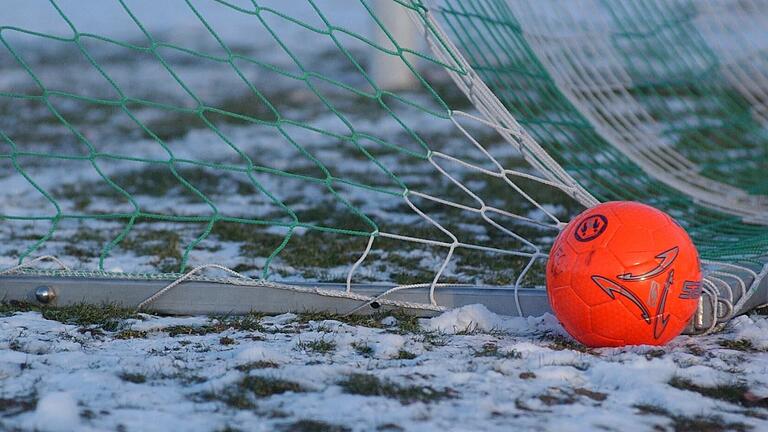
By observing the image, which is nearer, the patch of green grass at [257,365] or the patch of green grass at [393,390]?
the patch of green grass at [393,390]

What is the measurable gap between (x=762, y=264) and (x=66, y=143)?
4.63m

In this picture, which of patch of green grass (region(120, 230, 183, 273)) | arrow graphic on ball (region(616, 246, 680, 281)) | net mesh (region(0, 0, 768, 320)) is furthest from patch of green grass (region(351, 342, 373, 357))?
patch of green grass (region(120, 230, 183, 273))

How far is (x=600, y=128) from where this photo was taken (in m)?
4.77

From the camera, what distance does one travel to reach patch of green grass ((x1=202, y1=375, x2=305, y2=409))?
253 centimetres

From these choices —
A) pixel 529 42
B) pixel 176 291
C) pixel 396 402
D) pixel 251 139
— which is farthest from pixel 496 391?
pixel 251 139

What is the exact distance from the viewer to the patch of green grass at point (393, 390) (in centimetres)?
256

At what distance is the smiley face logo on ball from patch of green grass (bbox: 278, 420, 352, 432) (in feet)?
3.12

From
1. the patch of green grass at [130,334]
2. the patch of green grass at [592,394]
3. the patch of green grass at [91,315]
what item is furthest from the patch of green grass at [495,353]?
the patch of green grass at [91,315]

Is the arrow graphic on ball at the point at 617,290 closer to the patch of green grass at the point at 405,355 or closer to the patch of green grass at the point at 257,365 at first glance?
the patch of green grass at the point at 405,355

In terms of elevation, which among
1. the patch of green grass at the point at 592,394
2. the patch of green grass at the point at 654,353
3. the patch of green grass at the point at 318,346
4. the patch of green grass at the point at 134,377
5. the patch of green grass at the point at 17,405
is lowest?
the patch of green grass at the point at 17,405

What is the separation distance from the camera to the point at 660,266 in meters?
2.89

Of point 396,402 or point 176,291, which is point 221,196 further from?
point 396,402

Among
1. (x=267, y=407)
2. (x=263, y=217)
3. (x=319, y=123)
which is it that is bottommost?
(x=267, y=407)

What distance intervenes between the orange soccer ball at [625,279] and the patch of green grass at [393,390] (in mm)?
522
